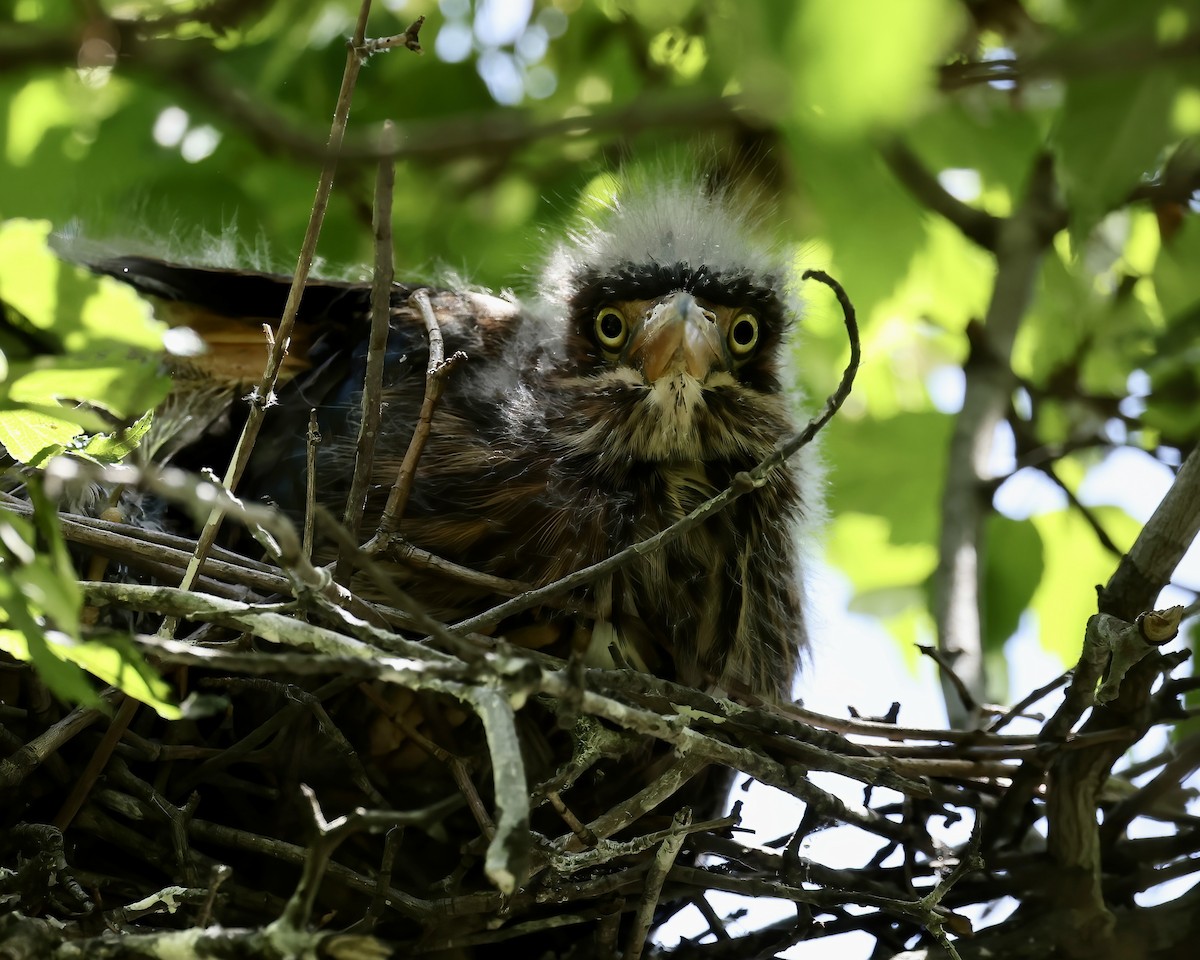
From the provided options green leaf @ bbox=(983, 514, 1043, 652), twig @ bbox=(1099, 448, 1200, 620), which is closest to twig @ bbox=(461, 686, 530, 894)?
twig @ bbox=(1099, 448, 1200, 620)

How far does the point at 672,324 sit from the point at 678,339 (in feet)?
0.09

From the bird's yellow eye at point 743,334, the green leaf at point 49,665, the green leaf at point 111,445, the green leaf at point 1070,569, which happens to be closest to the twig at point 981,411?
the green leaf at point 1070,569

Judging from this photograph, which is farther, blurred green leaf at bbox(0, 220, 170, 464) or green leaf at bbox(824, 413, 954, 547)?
green leaf at bbox(824, 413, 954, 547)

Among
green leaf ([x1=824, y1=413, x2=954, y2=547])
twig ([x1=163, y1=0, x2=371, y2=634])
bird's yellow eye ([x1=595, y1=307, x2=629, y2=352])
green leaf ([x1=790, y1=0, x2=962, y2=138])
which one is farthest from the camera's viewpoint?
green leaf ([x1=824, y1=413, x2=954, y2=547])

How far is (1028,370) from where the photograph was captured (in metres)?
2.89

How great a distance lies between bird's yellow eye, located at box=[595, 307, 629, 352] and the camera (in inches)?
85.3

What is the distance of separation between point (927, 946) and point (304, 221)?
5.97 feet

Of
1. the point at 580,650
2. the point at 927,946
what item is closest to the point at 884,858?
the point at 927,946

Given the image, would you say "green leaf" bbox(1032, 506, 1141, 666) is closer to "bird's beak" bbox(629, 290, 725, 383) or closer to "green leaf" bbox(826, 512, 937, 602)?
"green leaf" bbox(826, 512, 937, 602)

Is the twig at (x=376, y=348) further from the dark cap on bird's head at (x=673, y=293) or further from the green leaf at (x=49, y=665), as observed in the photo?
the dark cap on bird's head at (x=673, y=293)

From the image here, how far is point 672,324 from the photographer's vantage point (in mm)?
1986

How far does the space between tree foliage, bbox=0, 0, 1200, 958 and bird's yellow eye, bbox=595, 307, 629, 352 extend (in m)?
0.38

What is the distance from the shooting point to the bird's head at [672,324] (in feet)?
6.71

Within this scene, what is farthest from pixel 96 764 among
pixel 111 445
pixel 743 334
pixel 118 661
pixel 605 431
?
pixel 743 334
